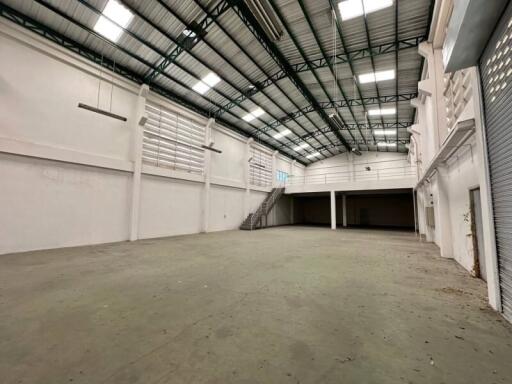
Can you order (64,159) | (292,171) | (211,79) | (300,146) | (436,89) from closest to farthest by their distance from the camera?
(436,89) < (64,159) < (211,79) < (300,146) < (292,171)

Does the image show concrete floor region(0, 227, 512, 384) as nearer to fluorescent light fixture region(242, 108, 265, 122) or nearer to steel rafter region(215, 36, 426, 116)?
steel rafter region(215, 36, 426, 116)

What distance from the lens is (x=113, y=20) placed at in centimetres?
668

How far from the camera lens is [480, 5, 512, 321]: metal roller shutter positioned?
7.76 feet

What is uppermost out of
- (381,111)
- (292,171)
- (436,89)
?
(381,111)

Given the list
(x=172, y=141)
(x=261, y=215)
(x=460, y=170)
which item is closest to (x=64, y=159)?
(x=172, y=141)

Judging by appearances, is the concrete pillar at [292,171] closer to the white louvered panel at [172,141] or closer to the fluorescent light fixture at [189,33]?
the white louvered panel at [172,141]

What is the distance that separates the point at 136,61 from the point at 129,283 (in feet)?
28.8

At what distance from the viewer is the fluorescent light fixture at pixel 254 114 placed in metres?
12.9

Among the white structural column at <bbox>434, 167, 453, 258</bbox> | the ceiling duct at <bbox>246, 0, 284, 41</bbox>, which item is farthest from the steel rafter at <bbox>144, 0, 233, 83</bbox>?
the white structural column at <bbox>434, 167, 453, 258</bbox>

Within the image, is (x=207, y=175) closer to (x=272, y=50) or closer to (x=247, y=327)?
(x=272, y=50)

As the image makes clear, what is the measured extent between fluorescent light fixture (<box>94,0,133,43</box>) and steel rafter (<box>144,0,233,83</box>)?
159cm

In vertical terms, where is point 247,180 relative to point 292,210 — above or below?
above

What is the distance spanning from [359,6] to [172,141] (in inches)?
363

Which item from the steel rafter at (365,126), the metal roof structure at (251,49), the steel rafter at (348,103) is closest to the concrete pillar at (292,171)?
the steel rafter at (365,126)
